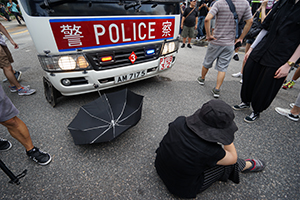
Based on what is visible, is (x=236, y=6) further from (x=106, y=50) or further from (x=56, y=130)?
(x=56, y=130)

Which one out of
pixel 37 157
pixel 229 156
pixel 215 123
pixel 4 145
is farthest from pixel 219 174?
pixel 4 145

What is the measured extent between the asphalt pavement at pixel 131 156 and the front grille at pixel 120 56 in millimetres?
813

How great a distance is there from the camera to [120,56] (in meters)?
2.32

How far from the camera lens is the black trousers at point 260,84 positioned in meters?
2.05

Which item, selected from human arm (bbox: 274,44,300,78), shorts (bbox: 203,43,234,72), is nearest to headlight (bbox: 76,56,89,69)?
shorts (bbox: 203,43,234,72)

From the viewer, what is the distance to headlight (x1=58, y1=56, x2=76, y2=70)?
1.96m

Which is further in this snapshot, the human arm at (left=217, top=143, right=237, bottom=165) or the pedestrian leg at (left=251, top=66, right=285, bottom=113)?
the pedestrian leg at (left=251, top=66, right=285, bottom=113)

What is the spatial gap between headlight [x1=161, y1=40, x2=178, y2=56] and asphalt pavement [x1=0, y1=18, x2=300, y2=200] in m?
0.86

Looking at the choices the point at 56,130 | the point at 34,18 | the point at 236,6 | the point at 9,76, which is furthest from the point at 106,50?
the point at 236,6

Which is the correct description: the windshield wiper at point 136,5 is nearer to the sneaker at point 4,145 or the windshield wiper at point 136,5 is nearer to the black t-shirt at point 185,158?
the black t-shirt at point 185,158

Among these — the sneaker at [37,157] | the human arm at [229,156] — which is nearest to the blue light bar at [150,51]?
the human arm at [229,156]

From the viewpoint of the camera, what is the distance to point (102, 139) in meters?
1.65

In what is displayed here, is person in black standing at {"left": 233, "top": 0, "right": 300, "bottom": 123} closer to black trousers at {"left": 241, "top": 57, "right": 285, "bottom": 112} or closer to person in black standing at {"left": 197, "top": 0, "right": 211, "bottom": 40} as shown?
black trousers at {"left": 241, "top": 57, "right": 285, "bottom": 112}

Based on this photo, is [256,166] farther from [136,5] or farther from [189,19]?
[189,19]
